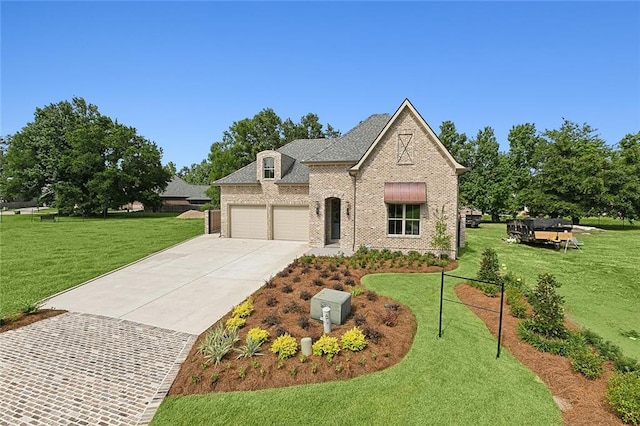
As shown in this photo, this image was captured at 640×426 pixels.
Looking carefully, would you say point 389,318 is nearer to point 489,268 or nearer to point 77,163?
point 489,268

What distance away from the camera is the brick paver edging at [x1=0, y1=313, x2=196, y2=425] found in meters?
5.54

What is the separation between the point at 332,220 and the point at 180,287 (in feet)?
39.0

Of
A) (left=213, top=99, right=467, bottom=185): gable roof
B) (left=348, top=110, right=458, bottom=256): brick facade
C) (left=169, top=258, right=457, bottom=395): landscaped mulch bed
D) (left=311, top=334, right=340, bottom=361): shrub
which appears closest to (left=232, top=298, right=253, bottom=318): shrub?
(left=169, top=258, right=457, bottom=395): landscaped mulch bed

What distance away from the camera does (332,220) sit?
21.8m

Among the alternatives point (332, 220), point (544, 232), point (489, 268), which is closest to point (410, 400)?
point (489, 268)

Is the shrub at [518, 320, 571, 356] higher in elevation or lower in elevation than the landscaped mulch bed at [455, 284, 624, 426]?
higher

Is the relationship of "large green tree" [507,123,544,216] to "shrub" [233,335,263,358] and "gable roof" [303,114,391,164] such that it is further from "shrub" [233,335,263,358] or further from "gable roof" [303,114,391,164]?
"shrub" [233,335,263,358]

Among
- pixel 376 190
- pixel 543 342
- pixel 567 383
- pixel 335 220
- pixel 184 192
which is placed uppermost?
pixel 184 192

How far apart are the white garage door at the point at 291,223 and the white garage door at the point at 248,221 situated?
1.05 metres

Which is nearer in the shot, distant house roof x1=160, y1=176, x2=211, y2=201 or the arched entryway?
the arched entryway

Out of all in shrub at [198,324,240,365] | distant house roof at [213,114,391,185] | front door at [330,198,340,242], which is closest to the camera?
shrub at [198,324,240,365]

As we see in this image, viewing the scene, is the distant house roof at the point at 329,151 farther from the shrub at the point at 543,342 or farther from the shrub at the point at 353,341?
the shrub at the point at 353,341

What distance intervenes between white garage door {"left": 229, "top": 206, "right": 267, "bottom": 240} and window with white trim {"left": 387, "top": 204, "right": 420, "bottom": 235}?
10.5m

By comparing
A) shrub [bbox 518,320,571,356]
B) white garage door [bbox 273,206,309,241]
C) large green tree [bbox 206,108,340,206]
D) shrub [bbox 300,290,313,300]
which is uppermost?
large green tree [bbox 206,108,340,206]
